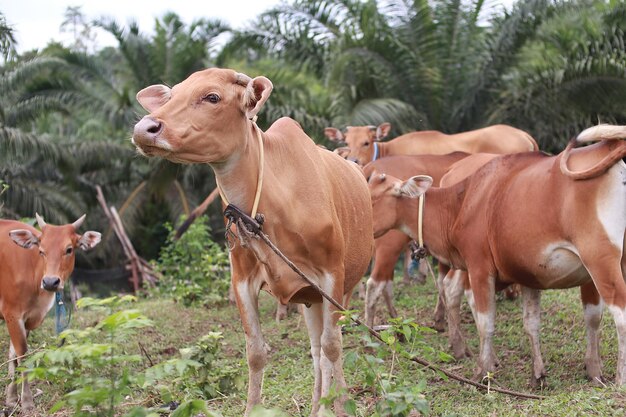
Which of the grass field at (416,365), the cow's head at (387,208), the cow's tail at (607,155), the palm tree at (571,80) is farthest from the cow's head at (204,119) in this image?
the palm tree at (571,80)

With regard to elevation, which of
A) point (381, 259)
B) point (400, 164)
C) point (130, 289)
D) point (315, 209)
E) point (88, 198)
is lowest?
point (130, 289)

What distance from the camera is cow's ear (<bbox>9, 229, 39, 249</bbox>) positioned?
840cm

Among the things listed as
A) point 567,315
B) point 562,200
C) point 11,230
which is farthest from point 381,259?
point 11,230

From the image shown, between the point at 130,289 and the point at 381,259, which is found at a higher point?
the point at 381,259

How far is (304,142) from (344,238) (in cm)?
69

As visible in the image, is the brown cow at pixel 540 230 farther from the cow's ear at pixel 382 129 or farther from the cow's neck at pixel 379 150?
the cow's ear at pixel 382 129

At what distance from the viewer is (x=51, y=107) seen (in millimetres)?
17047

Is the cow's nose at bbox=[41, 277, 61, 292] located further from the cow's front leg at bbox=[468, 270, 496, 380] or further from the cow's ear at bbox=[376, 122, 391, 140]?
the cow's ear at bbox=[376, 122, 391, 140]

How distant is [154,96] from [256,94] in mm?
757

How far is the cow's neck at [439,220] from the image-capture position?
314 inches

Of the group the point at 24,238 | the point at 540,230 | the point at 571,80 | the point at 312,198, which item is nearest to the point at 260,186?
the point at 312,198

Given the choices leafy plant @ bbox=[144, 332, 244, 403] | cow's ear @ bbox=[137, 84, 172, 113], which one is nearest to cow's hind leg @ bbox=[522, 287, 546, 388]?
leafy plant @ bbox=[144, 332, 244, 403]

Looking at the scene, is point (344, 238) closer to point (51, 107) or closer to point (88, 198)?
point (51, 107)

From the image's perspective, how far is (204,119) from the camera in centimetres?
480
